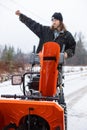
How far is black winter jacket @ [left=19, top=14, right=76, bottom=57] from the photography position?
23.6 ft

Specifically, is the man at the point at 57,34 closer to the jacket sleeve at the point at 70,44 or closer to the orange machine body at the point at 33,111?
the jacket sleeve at the point at 70,44

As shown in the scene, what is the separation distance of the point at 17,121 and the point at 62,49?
1907mm

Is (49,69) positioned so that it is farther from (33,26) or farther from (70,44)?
(33,26)

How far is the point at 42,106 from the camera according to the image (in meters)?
5.20

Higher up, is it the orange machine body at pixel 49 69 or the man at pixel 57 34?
the man at pixel 57 34

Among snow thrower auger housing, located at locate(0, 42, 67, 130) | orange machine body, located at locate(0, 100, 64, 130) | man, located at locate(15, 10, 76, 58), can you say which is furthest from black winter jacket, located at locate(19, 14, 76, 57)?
orange machine body, located at locate(0, 100, 64, 130)

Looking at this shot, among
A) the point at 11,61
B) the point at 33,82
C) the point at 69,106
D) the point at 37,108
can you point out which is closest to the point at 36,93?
the point at 33,82

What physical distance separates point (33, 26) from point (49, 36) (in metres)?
0.40

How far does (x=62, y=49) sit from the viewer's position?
6.93 meters

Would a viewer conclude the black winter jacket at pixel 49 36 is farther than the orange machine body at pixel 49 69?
Yes

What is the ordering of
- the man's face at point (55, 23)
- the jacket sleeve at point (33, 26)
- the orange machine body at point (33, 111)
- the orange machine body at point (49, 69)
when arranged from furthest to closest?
the jacket sleeve at point (33, 26) → the man's face at point (55, 23) → the orange machine body at point (49, 69) → the orange machine body at point (33, 111)

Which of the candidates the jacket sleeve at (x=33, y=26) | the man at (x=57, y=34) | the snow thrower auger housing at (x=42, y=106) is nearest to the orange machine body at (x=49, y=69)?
the snow thrower auger housing at (x=42, y=106)

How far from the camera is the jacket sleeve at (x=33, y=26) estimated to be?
24.2 feet

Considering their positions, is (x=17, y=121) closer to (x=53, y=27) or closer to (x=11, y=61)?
(x=53, y=27)
